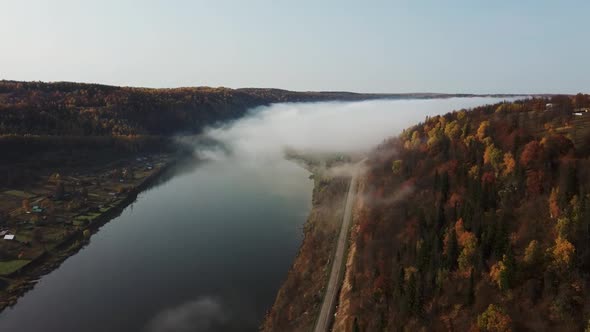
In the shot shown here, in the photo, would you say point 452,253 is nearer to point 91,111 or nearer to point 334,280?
point 334,280

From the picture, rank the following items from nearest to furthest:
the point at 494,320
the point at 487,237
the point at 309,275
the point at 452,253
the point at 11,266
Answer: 1. the point at 494,320
2. the point at 487,237
3. the point at 452,253
4. the point at 309,275
5. the point at 11,266

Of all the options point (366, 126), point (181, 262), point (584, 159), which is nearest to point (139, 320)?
point (181, 262)

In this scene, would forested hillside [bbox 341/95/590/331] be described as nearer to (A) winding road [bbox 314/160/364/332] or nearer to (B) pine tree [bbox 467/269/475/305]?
(B) pine tree [bbox 467/269/475/305]

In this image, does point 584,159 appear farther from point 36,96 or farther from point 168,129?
point 36,96

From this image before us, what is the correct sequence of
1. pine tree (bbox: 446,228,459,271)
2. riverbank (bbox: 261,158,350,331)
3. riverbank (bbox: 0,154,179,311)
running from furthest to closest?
riverbank (bbox: 0,154,179,311)
riverbank (bbox: 261,158,350,331)
pine tree (bbox: 446,228,459,271)

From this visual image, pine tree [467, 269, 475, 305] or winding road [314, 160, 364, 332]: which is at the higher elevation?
pine tree [467, 269, 475, 305]

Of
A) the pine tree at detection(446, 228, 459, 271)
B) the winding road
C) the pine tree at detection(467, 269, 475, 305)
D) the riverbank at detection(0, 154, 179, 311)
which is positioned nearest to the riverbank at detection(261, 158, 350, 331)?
the winding road

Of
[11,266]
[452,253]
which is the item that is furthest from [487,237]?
[11,266]
